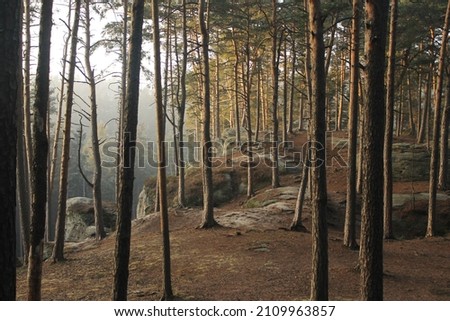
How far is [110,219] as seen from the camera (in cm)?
2284

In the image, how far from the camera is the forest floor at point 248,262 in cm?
884

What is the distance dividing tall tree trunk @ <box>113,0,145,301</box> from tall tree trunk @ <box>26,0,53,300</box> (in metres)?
1.21

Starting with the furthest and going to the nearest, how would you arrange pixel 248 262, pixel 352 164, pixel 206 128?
pixel 206 128 → pixel 352 164 → pixel 248 262

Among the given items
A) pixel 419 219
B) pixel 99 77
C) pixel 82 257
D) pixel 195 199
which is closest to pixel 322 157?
pixel 82 257

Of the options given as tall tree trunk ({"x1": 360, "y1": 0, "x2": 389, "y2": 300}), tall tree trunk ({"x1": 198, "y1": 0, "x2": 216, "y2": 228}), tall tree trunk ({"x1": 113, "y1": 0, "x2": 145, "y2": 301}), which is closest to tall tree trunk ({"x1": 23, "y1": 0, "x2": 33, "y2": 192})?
tall tree trunk ({"x1": 198, "y1": 0, "x2": 216, "y2": 228})

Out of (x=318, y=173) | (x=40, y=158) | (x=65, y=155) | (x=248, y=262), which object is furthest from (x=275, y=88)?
(x=40, y=158)

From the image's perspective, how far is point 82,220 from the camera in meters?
22.6

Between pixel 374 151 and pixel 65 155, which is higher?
pixel 374 151

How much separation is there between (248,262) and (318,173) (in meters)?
4.60

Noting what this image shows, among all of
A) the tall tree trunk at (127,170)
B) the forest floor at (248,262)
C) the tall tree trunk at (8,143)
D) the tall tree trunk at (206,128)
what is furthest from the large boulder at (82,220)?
the tall tree trunk at (8,143)

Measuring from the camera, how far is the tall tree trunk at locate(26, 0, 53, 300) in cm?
605

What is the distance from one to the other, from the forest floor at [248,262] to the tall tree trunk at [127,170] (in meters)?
2.59

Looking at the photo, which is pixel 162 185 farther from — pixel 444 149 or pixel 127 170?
pixel 444 149
